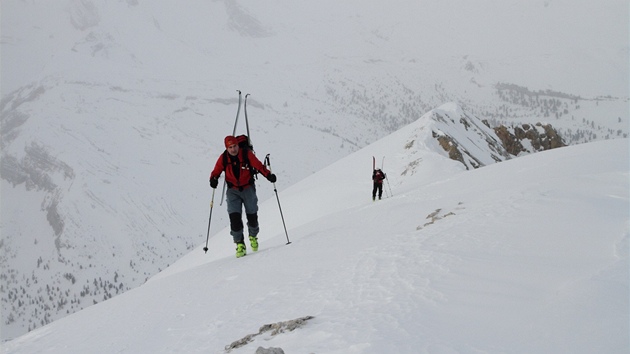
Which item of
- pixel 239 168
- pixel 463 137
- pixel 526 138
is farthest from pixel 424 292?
pixel 526 138

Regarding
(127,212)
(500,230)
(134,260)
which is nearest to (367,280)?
(500,230)

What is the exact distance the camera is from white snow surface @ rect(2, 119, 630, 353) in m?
3.11

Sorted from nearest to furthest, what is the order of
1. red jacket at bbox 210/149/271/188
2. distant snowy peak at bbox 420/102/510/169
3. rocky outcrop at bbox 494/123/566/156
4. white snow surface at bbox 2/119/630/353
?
white snow surface at bbox 2/119/630/353 < red jacket at bbox 210/149/271/188 < distant snowy peak at bbox 420/102/510/169 < rocky outcrop at bbox 494/123/566/156

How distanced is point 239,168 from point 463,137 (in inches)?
1468

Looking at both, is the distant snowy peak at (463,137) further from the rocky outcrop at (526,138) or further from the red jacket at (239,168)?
the red jacket at (239,168)

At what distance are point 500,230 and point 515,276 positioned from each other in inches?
79.8

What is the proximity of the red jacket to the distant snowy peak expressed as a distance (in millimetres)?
27665

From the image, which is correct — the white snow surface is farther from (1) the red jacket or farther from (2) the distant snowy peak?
(2) the distant snowy peak

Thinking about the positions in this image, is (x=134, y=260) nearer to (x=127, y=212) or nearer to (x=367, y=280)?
(x=127, y=212)

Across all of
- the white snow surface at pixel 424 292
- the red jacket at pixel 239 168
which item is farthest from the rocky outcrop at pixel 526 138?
→ the red jacket at pixel 239 168

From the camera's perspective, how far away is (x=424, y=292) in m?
4.00

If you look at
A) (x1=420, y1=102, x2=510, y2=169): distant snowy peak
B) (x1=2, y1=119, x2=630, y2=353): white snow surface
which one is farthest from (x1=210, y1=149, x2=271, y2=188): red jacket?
(x1=420, y1=102, x2=510, y2=169): distant snowy peak

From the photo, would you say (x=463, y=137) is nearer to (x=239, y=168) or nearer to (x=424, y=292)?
(x=239, y=168)

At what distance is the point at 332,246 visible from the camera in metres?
7.47
